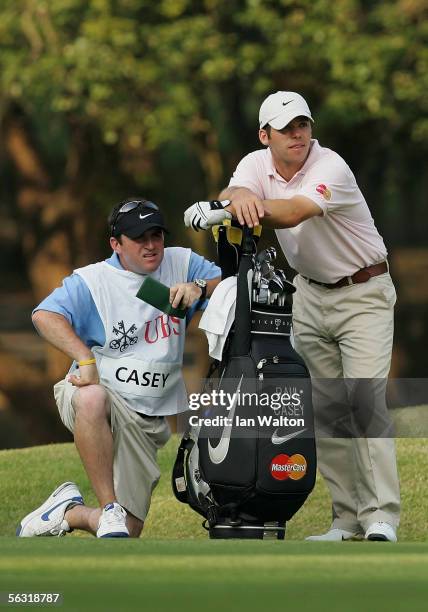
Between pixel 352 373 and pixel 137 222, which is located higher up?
pixel 137 222

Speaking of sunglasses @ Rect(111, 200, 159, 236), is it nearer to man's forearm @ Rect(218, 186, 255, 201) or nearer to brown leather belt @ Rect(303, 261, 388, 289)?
man's forearm @ Rect(218, 186, 255, 201)

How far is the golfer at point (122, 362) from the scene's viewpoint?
6.44 metres

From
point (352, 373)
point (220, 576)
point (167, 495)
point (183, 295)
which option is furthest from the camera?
point (167, 495)

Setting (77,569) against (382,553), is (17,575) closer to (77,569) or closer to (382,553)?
(77,569)

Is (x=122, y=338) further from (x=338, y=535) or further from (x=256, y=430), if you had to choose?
(x=338, y=535)

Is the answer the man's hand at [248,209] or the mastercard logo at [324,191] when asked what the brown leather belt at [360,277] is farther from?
the man's hand at [248,209]

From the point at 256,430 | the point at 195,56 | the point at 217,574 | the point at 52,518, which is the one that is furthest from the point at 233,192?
the point at 195,56

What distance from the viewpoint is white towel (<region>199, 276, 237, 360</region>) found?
20.4 feet

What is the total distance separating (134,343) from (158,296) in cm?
25

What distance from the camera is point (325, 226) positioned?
6.83 meters

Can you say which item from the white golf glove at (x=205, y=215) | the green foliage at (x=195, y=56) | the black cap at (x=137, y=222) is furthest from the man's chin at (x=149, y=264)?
the green foliage at (x=195, y=56)

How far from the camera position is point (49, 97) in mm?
15734

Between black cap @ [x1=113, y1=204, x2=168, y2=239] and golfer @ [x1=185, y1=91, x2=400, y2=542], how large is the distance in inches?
13.1

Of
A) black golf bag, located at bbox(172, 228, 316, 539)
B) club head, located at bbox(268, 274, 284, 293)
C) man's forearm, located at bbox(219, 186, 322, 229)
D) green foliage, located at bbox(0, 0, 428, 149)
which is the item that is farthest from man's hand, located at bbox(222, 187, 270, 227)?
green foliage, located at bbox(0, 0, 428, 149)
